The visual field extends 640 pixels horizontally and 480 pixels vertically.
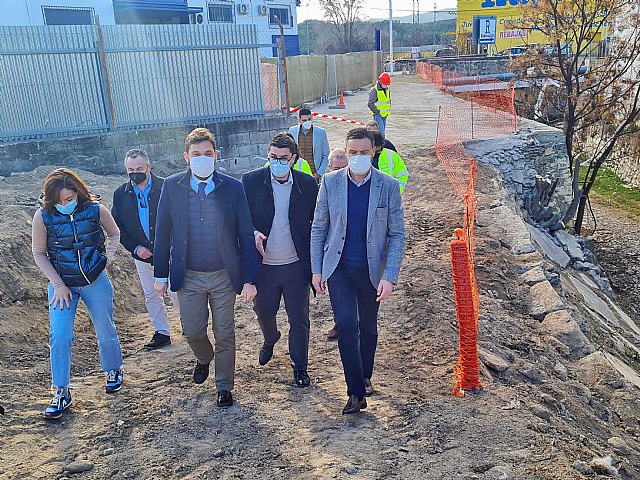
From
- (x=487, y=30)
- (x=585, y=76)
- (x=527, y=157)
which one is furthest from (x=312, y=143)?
(x=487, y=30)

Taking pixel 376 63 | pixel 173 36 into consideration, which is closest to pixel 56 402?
pixel 173 36

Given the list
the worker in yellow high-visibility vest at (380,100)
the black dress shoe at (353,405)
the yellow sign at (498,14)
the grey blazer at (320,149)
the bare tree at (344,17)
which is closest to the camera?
the black dress shoe at (353,405)

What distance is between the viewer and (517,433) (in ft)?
12.5

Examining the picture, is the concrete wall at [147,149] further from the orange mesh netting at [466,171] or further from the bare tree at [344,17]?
the bare tree at [344,17]

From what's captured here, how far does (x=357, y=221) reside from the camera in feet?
13.3

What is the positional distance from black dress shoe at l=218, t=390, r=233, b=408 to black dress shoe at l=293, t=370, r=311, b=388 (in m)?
0.58

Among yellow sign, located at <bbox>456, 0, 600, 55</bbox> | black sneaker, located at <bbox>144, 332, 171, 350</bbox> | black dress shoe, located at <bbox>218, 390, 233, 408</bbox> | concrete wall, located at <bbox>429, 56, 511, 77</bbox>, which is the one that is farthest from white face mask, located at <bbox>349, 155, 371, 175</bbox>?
yellow sign, located at <bbox>456, 0, 600, 55</bbox>

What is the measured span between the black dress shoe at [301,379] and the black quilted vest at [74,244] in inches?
64.0

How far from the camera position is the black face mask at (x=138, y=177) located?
5.00m

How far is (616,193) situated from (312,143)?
18.9m

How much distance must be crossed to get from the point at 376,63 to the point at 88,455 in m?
35.2

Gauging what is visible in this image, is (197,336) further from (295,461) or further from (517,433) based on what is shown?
(517,433)

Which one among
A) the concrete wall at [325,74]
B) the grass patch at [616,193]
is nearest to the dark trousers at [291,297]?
the concrete wall at [325,74]

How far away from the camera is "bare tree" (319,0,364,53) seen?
188 ft
